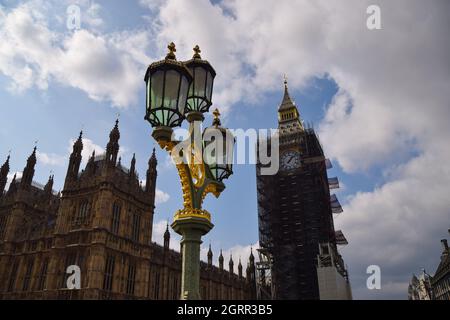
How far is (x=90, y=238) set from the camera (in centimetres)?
3422

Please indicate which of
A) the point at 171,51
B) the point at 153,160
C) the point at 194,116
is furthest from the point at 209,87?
the point at 153,160

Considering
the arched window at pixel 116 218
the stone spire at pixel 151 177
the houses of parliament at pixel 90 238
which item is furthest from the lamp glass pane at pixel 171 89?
the stone spire at pixel 151 177

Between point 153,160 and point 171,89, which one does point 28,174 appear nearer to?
point 153,160

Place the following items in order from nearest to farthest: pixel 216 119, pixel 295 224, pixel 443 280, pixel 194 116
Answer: pixel 194 116 → pixel 216 119 → pixel 295 224 → pixel 443 280

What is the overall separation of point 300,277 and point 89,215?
32.0 meters

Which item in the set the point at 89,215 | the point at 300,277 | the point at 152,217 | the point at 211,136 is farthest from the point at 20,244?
the point at 211,136

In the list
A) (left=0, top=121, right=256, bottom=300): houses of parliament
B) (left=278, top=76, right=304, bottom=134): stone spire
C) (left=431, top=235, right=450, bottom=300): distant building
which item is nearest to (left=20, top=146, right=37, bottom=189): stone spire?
(left=0, top=121, right=256, bottom=300): houses of parliament

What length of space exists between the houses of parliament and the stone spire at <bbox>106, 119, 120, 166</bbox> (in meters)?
0.11

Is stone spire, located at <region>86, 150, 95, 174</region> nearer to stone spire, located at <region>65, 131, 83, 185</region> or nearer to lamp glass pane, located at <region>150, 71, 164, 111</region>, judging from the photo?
stone spire, located at <region>65, 131, 83, 185</region>

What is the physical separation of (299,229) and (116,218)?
29.0m

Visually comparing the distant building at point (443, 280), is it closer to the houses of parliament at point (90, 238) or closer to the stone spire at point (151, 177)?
the houses of parliament at point (90, 238)
